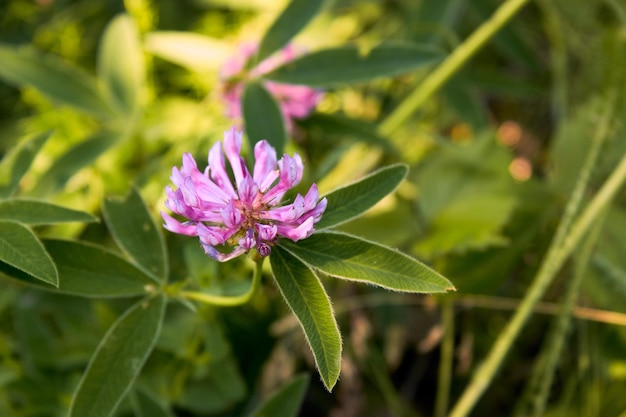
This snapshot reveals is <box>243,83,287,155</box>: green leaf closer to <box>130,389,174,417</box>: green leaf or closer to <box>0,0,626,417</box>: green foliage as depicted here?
<box>0,0,626,417</box>: green foliage

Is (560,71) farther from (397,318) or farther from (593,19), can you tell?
(397,318)

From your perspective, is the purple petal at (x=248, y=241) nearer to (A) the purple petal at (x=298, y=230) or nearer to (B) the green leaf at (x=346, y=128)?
(A) the purple petal at (x=298, y=230)

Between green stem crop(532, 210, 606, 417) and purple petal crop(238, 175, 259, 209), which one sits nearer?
purple petal crop(238, 175, 259, 209)

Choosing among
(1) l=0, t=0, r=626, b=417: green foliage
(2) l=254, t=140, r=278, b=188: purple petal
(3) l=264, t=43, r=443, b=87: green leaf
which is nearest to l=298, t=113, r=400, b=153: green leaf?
(1) l=0, t=0, r=626, b=417: green foliage

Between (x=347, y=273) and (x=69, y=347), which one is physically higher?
(x=69, y=347)

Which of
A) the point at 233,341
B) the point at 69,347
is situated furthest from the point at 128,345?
the point at 233,341

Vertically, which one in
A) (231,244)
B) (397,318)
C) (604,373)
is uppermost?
(231,244)

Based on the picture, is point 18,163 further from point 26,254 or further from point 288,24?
point 288,24

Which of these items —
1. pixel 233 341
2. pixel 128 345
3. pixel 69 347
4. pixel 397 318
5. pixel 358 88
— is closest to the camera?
pixel 128 345
